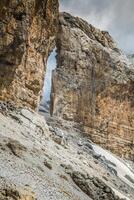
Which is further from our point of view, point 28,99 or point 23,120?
point 28,99

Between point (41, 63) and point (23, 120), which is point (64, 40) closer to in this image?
point (41, 63)

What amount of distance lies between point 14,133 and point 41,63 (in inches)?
761

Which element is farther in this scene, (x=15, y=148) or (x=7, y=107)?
(x=7, y=107)

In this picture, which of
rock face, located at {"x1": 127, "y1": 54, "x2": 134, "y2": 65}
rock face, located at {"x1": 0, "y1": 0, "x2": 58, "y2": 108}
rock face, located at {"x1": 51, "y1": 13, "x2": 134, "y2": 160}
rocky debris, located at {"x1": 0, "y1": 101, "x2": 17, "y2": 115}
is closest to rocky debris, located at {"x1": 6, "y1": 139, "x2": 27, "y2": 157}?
rocky debris, located at {"x1": 0, "y1": 101, "x2": 17, "y2": 115}

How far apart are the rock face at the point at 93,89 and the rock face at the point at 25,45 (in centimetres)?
2088

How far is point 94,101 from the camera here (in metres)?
72.9

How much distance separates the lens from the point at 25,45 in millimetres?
41094

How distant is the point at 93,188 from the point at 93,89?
150 feet

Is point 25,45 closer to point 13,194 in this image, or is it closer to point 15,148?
point 15,148

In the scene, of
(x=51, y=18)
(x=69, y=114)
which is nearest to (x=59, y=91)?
(x=69, y=114)

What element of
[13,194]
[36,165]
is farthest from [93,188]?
[13,194]

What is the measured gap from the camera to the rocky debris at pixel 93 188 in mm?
27922

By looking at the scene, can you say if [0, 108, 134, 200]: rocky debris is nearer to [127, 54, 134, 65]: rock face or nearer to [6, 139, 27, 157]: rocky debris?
[6, 139, 27, 157]: rocky debris

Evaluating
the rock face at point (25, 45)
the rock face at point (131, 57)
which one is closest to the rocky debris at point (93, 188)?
the rock face at point (25, 45)
